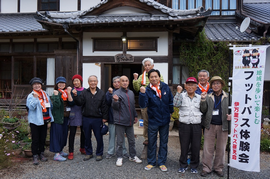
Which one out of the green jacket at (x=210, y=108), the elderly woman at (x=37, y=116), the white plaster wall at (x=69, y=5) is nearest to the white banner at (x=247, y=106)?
the green jacket at (x=210, y=108)

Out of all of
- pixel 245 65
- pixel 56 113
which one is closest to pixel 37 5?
pixel 56 113

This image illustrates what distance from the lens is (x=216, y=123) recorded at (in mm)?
3527

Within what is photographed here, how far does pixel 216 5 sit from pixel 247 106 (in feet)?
29.5

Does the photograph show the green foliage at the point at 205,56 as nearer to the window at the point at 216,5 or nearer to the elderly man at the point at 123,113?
the window at the point at 216,5

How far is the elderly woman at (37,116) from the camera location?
12.7ft

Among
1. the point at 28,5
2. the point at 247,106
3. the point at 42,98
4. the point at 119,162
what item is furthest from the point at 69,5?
the point at 247,106

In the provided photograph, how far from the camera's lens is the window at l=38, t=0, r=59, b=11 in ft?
33.7

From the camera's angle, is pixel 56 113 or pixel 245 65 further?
pixel 56 113

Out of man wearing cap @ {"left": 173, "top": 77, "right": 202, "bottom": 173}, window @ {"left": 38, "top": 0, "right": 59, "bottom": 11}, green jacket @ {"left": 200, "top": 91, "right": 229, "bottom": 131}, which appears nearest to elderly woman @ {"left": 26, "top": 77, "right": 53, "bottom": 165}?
man wearing cap @ {"left": 173, "top": 77, "right": 202, "bottom": 173}

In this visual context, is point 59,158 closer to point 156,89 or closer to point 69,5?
point 156,89

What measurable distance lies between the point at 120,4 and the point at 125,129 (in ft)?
18.4

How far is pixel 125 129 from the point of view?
164 inches

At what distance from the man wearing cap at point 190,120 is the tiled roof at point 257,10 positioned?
8.06 m

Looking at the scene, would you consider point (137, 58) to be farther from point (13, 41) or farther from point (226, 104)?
point (13, 41)
